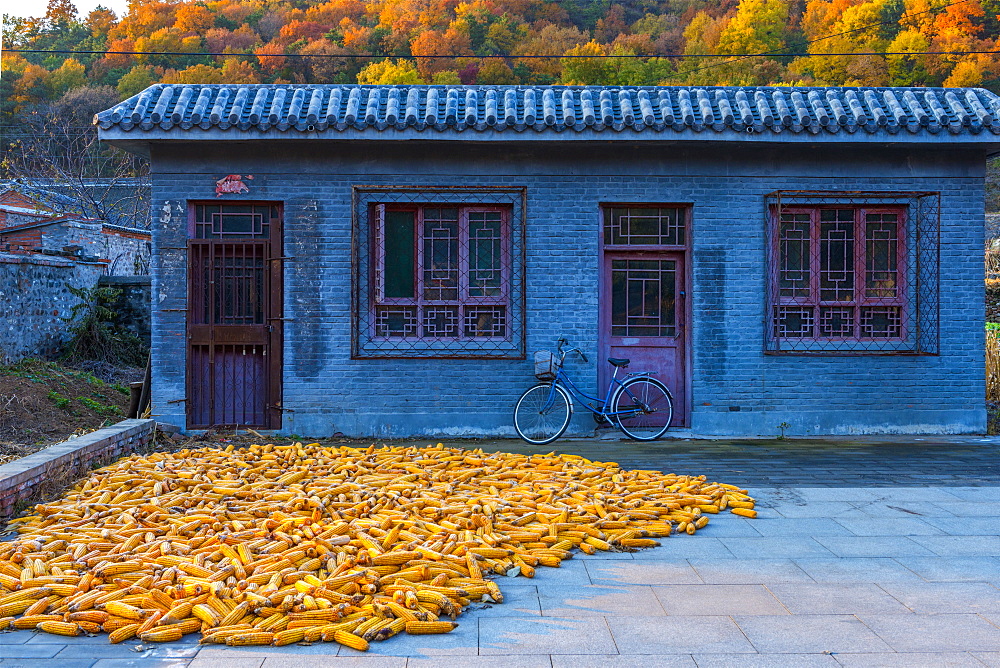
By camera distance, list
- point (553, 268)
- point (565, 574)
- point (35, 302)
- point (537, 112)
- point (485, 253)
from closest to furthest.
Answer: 1. point (565, 574)
2. point (537, 112)
3. point (553, 268)
4. point (485, 253)
5. point (35, 302)

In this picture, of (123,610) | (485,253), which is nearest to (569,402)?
(485,253)

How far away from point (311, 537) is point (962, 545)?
436 cm

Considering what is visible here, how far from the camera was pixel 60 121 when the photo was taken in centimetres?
3478

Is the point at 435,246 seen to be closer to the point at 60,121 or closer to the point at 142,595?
the point at 142,595

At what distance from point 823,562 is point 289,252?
7.49 meters

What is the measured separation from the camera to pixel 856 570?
5582mm

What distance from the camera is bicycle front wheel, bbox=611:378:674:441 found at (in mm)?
10992

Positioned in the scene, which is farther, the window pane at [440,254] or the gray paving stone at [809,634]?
the window pane at [440,254]

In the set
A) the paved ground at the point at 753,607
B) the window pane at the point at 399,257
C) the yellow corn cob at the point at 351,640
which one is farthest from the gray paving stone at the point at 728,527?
the window pane at the point at 399,257

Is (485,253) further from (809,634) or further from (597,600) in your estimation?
(809,634)

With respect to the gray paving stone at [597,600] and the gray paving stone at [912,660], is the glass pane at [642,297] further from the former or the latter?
the gray paving stone at [912,660]

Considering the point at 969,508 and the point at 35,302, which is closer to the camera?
the point at 969,508

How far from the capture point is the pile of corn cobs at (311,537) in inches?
183

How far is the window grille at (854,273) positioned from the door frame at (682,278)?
973 mm
